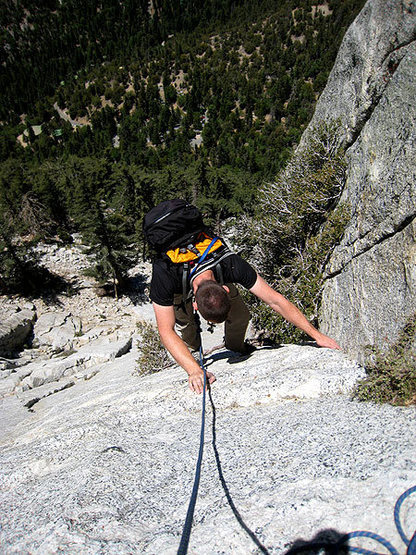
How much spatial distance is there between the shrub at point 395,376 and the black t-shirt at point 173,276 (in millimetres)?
1817

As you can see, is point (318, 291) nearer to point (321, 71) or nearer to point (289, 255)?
point (289, 255)

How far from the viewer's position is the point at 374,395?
340 cm

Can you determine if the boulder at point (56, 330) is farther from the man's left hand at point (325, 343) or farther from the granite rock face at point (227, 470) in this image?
the man's left hand at point (325, 343)

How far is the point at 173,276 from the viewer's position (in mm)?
4105

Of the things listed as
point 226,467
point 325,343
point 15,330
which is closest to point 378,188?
point 325,343

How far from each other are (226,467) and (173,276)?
89.1 inches

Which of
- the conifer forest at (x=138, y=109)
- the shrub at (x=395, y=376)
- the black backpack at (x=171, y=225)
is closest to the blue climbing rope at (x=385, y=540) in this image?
the shrub at (x=395, y=376)

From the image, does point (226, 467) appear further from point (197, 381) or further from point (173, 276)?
point (173, 276)

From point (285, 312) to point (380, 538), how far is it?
8.38 feet

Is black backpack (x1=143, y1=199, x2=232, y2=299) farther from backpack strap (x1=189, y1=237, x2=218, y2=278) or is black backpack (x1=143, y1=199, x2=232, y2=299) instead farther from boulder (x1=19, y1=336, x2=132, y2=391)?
boulder (x1=19, y1=336, x2=132, y2=391)

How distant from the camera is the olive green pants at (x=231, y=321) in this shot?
5.38 metres

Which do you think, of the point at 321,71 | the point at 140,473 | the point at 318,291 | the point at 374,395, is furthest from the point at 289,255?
the point at 321,71

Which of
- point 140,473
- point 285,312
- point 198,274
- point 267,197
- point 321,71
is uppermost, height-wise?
point 321,71

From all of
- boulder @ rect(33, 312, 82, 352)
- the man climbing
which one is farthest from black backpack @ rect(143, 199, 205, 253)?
boulder @ rect(33, 312, 82, 352)
